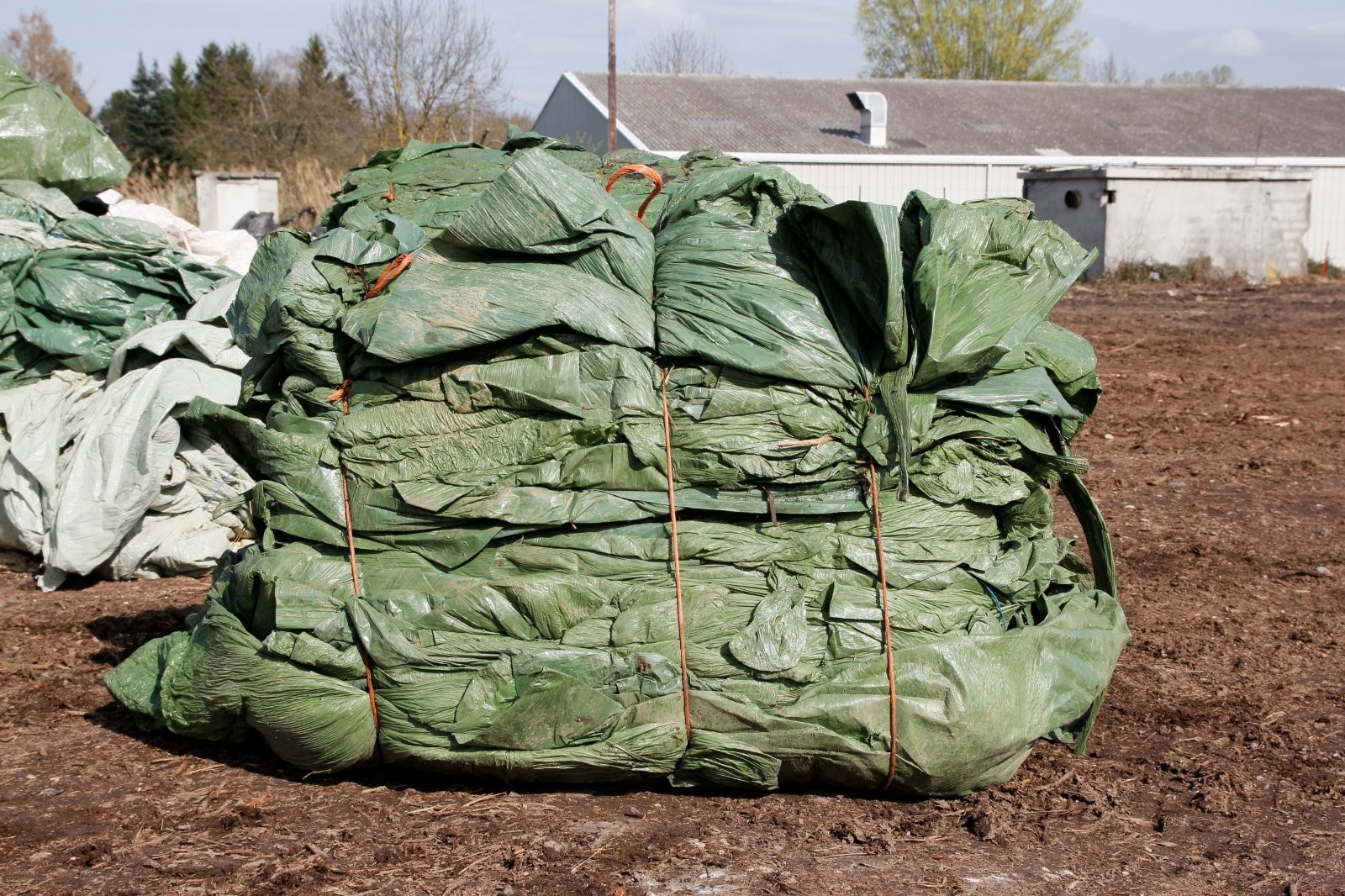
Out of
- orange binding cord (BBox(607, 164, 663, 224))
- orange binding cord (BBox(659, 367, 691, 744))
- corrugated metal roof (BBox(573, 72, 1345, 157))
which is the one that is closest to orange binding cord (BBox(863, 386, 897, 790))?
orange binding cord (BBox(659, 367, 691, 744))

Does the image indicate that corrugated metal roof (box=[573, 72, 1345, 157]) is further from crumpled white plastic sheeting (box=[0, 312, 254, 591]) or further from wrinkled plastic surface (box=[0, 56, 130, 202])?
crumpled white plastic sheeting (box=[0, 312, 254, 591])

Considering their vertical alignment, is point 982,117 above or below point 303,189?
above

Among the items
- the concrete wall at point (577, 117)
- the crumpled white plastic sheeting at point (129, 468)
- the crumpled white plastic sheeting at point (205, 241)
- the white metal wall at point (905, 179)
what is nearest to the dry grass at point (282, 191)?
the concrete wall at point (577, 117)

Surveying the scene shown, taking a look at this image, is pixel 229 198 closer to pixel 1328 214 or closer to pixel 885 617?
pixel 885 617

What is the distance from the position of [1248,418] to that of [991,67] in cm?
3733

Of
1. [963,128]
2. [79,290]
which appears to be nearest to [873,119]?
[963,128]

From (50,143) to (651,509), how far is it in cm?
594

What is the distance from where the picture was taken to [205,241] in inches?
304

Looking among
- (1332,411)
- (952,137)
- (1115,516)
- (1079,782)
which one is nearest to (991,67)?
(952,137)

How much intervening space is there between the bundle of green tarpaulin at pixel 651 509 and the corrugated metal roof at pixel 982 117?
2145cm

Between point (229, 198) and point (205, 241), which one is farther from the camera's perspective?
point (229, 198)

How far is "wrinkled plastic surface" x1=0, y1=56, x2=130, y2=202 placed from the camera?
24.3ft

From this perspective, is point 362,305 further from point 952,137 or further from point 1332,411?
point 952,137

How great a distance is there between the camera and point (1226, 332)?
43.0ft
